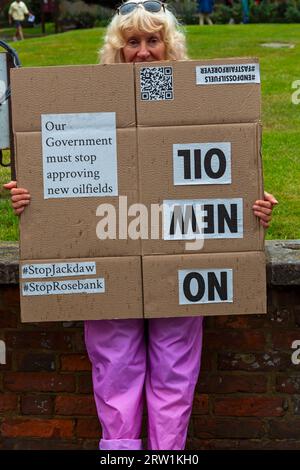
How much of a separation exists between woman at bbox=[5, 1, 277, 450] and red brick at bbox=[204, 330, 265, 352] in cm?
61

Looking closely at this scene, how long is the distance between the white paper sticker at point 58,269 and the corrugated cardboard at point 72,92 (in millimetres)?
457

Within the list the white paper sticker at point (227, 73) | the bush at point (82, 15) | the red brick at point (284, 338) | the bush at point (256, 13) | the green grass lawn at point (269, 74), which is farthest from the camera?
the bush at point (82, 15)

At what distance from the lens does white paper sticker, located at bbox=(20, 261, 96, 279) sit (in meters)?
2.96

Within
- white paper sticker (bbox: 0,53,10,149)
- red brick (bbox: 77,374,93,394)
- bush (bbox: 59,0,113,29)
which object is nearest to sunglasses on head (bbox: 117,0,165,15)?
red brick (bbox: 77,374,93,394)

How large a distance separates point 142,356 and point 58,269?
1.42 feet

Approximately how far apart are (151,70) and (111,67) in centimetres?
13

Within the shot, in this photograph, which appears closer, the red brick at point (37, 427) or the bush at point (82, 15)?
the red brick at point (37, 427)

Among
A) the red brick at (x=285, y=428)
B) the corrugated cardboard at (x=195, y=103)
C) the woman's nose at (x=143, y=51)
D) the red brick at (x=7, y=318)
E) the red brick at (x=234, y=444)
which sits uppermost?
the woman's nose at (x=143, y=51)

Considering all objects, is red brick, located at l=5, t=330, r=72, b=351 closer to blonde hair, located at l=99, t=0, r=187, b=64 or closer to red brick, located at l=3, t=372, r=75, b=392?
red brick, located at l=3, t=372, r=75, b=392

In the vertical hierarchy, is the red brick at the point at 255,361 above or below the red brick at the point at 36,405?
above

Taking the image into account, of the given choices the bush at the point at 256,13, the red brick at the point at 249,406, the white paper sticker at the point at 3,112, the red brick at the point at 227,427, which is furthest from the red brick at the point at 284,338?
the bush at the point at 256,13

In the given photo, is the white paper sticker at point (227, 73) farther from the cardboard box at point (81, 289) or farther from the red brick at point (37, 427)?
the red brick at point (37, 427)

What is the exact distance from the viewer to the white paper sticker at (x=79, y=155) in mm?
2883

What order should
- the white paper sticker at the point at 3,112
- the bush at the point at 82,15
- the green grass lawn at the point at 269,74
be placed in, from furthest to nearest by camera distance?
the bush at the point at 82,15 < the white paper sticker at the point at 3,112 < the green grass lawn at the point at 269,74
